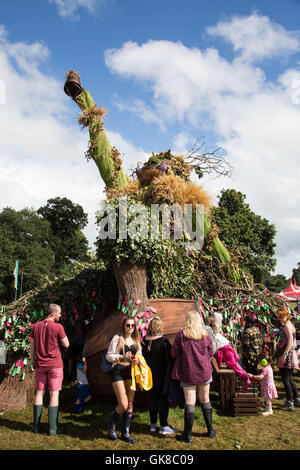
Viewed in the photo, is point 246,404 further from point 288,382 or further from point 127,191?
point 127,191

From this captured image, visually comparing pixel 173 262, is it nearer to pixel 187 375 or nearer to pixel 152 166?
pixel 152 166

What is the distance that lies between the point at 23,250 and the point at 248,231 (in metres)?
18.8

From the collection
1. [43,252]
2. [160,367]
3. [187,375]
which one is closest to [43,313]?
[160,367]

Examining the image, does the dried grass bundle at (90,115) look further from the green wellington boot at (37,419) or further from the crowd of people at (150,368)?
the green wellington boot at (37,419)

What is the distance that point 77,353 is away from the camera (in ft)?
20.6

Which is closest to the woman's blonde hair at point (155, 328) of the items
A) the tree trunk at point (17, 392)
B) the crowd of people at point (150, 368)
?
the crowd of people at point (150, 368)

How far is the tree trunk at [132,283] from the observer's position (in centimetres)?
599

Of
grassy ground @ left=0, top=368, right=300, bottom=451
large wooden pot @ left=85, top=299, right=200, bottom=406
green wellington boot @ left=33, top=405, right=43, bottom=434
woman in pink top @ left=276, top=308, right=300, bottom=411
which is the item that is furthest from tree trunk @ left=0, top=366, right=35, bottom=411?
woman in pink top @ left=276, top=308, right=300, bottom=411

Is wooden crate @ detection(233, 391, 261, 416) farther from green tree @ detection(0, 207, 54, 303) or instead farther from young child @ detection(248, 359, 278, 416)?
green tree @ detection(0, 207, 54, 303)

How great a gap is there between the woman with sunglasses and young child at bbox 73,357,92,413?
134 cm

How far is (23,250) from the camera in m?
31.3

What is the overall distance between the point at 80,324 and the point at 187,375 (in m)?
3.25

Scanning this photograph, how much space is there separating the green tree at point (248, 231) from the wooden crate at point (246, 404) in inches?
715

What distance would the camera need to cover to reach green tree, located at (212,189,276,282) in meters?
24.1
